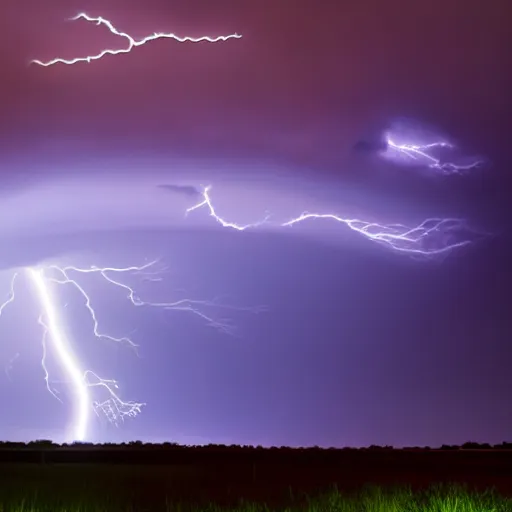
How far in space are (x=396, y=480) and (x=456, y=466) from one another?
5872 millimetres

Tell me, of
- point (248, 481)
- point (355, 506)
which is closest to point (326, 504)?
point (355, 506)

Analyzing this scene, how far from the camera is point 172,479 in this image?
18.2 m

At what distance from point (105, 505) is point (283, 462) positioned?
43.0 feet

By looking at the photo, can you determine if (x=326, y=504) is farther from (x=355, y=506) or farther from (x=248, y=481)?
(x=248, y=481)

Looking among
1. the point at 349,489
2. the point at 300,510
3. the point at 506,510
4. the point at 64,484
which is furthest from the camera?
the point at 64,484

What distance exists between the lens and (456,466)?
23.3m

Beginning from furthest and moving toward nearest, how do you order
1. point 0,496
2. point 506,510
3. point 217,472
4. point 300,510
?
point 217,472, point 0,496, point 300,510, point 506,510

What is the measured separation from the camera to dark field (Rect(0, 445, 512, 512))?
11.4 metres

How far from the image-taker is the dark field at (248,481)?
1139 centimetres

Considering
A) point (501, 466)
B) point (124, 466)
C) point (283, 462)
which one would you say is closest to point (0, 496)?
point (124, 466)

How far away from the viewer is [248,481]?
1759cm

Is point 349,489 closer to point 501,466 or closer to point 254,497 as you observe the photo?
point 254,497

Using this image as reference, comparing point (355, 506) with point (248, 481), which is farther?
point (248, 481)

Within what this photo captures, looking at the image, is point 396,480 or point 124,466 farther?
point 124,466
